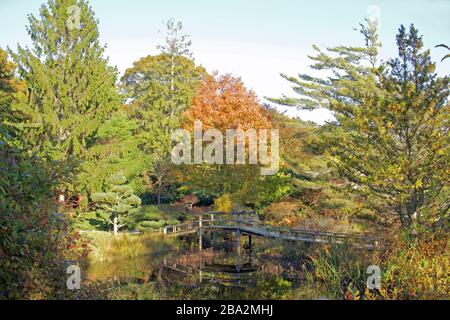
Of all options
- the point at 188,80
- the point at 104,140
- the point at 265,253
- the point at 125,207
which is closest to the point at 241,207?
the point at 265,253

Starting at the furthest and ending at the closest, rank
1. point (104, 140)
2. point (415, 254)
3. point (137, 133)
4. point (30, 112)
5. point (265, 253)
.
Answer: point (137, 133), point (104, 140), point (30, 112), point (265, 253), point (415, 254)

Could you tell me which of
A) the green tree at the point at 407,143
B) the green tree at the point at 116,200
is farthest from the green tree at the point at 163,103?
the green tree at the point at 407,143

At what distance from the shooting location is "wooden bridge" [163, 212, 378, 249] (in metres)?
15.5

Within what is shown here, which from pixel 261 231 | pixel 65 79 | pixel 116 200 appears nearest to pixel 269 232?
pixel 261 231

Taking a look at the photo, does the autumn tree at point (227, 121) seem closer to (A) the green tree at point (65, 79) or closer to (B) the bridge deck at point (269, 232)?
(B) the bridge deck at point (269, 232)

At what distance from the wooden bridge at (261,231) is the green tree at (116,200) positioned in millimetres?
2355

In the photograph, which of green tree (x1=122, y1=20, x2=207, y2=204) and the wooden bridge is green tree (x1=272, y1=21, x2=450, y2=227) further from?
green tree (x1=122, y1=20, x2=207, y2=204)

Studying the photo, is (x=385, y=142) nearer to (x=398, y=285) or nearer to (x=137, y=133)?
(x=398, y=285)

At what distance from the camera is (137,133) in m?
33.2

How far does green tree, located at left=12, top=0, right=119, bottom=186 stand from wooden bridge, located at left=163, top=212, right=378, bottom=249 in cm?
661

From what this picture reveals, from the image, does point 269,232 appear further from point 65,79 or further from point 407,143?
point 65,79

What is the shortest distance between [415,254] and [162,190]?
67.7ft

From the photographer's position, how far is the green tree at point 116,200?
78.9ft

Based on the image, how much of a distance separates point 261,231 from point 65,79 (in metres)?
12.7
